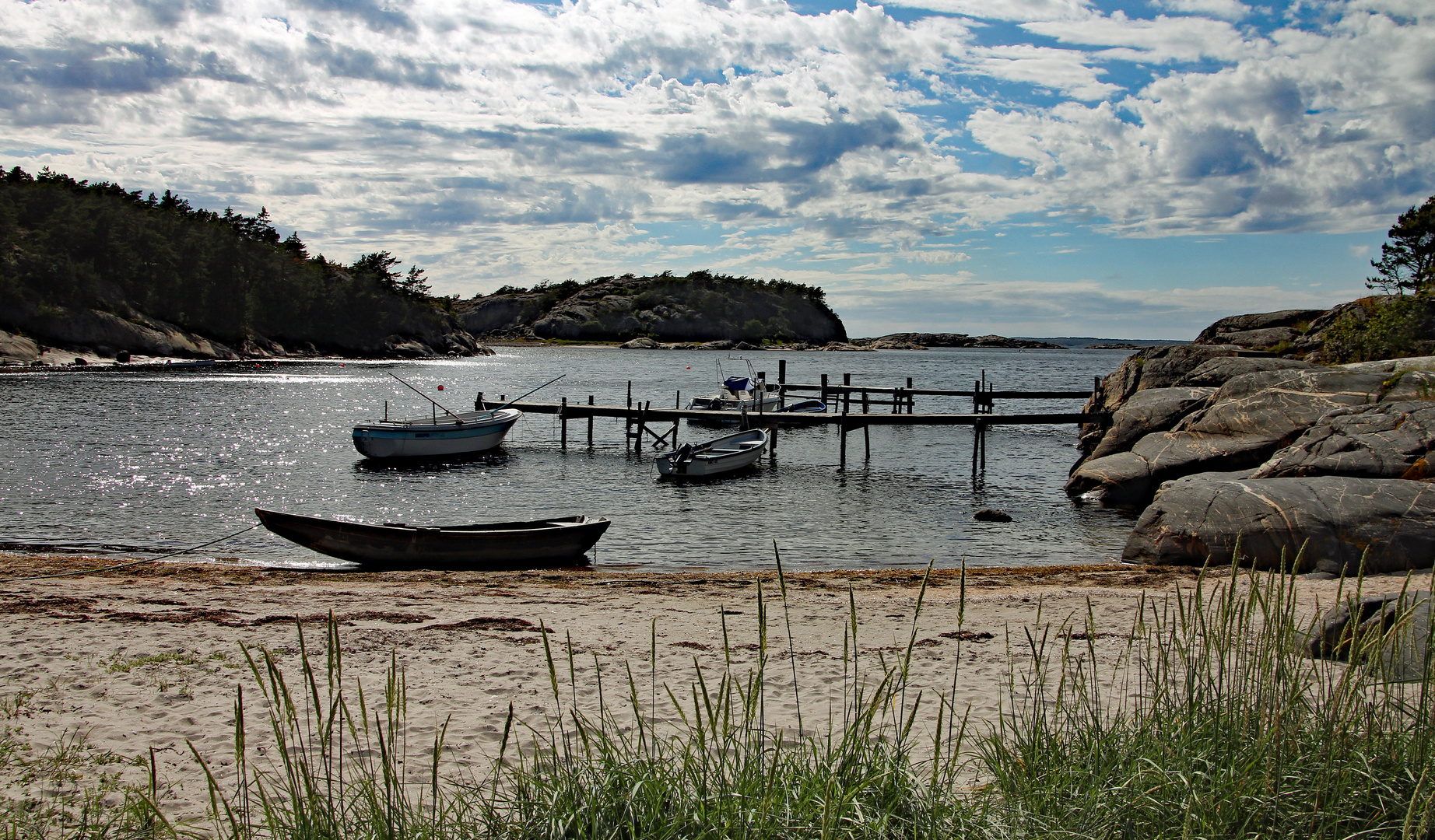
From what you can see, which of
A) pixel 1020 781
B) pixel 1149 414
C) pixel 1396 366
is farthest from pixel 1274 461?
pixel 1020 781

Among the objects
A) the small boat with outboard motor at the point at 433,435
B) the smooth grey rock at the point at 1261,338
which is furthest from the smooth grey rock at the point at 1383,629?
the smooth grey rock at the point at 1261,338

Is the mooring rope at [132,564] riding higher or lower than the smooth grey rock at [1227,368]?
lower

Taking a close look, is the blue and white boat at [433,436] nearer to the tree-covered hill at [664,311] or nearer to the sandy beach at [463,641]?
the sandy beach at [463,641]

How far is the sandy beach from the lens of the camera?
5.75 meters

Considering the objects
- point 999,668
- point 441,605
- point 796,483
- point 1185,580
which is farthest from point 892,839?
point 796,483

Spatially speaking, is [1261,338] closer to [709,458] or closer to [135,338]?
[709,458]

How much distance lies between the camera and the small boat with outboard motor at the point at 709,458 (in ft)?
84.1

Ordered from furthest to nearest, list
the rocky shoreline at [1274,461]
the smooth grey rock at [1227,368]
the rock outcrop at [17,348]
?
the rock outcrop at [17,348], the smooth grey rock at [1227,368], the rocky shoreline at [1274,461]

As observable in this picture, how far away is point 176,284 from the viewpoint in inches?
3354

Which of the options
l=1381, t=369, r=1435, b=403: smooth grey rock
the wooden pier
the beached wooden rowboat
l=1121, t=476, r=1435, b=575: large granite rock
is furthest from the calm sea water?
l=1381, t=369, r=1435, b=403: smooth grey rock

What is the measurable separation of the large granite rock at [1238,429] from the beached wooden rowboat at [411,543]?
45.7 feet

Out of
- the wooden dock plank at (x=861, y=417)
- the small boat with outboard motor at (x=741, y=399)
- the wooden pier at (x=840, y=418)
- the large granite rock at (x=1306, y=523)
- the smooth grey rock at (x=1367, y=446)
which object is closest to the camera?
the large granite rock at (x=1306, y=523)

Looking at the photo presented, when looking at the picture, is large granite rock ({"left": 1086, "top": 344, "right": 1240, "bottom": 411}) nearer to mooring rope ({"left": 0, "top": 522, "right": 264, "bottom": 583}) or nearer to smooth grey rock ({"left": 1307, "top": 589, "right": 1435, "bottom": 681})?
smooth grey rock ({"left": 1307, "top": 589, "right": 1435, "bottom": 681})

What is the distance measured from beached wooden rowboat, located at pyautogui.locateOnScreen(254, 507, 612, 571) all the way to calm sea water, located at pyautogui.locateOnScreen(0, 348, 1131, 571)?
1155mm
